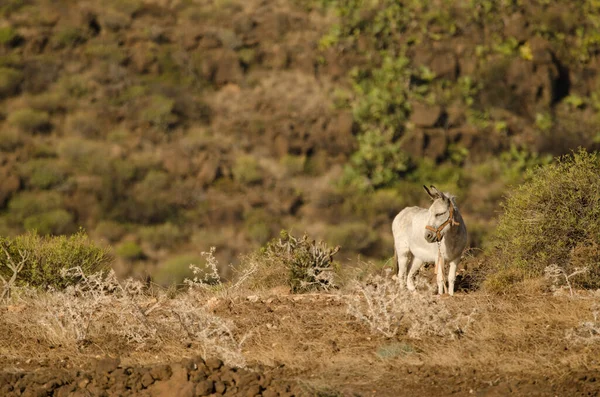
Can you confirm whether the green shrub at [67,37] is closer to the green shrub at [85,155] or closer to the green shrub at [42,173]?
the green shrub at [85,155]

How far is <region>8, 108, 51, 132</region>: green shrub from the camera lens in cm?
3462

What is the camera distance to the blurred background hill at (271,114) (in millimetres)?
31062

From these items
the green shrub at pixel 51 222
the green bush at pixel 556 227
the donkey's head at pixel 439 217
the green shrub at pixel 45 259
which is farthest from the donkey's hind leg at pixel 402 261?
the green shrub at pixel 51 222

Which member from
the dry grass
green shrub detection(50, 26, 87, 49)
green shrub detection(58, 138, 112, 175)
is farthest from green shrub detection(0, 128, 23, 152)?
the dry grass

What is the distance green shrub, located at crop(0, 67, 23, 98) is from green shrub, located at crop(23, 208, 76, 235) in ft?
30.3

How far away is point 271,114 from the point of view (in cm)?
3684

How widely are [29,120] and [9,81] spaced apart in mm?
3643

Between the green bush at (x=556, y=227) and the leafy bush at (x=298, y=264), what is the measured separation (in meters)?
2.39

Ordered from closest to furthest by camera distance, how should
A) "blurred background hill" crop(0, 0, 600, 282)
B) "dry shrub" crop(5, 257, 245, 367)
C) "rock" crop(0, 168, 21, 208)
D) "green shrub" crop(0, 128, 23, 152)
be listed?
"dry shrub" crop(5, 257, 245, 367) < "rock" crop(0, 168, 21, 208) < "blurred background hill" crop(0, 0, 600, 282) < "green shrub" crop(0, 128, 23, 152)

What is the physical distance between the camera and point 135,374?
27.3 feet

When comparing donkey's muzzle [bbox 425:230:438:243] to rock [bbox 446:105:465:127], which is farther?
rock [bbox 446:105:465:127]

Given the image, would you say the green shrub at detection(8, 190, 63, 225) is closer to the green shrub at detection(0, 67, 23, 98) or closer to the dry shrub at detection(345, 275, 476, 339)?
the green shrub at detection(0, 67, 23, 98)

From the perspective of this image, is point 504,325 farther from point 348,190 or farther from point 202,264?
point 348,190

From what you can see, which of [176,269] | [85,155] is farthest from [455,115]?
[85,155]
